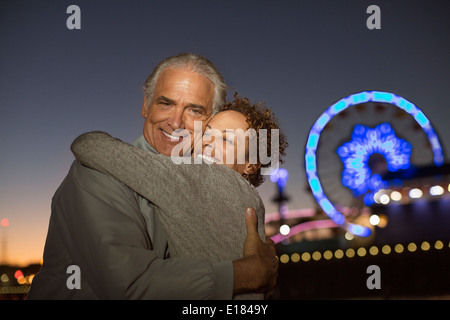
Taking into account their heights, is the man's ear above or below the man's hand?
above

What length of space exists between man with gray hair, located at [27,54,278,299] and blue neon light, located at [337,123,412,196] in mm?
13693

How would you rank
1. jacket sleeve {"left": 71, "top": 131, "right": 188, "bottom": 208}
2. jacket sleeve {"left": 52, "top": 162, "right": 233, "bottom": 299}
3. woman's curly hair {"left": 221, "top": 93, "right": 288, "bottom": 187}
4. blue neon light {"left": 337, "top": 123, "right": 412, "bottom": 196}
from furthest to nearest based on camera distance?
blue neon light {"left": 337, "top": 123, "right": 412, "bottom": 196} < woman's curly hair {"left": 221, "top": 93, "right": 288, "bottom": 187} < jacket sleeve {"left": 71, "top": 131, "right": 188, "bottom": 208} < jacket sleeve {"left": 52, "top": 162, "right": 233, "bottom": 299}

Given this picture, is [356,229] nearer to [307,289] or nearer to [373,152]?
[373,152]

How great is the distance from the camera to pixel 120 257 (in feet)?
5.10

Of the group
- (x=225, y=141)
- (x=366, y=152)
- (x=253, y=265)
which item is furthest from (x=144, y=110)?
(x=366, y=152)

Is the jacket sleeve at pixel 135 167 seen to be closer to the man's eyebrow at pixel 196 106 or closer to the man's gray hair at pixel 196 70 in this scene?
the man's eyebrow at pixel 196 106

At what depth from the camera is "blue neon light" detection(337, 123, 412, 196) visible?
1450 centimetres

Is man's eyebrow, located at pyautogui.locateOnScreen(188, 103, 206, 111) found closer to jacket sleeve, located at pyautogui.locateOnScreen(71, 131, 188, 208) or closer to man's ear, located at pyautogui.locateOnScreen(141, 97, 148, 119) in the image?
man's ear, located at pyautogui.locateOnScreen(141, 97, 148, 119)

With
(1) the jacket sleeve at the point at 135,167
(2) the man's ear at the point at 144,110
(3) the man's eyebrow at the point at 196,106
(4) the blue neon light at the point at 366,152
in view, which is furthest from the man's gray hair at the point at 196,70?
(4) the blue neon light at the point at 366,152

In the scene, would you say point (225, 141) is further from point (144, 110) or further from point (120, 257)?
point (120, 257)

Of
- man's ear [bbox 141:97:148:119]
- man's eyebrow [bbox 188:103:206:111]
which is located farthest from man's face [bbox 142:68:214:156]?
man's ear [bbox 141:97:148:119]

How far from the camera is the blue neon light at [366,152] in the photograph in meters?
14.5

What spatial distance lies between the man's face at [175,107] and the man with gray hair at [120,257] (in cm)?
82

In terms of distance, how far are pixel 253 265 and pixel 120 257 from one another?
599 millimetres
